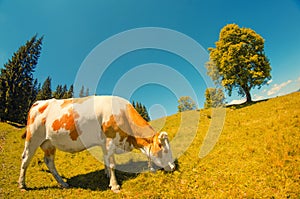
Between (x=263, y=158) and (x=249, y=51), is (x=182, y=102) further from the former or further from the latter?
(x=263, y=158)

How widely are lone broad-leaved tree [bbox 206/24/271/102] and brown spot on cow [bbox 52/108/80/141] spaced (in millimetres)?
25428

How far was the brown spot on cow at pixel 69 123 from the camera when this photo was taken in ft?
23.5

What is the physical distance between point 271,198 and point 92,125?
21.4 feet

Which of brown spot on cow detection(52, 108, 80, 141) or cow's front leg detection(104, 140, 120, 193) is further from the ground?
brown spot on cow detection(52, 108, 80, 141)

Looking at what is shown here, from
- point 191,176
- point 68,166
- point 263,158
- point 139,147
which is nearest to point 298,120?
point 263,158

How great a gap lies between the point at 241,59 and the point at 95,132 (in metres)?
26.1

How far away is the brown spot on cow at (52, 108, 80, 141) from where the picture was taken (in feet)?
23.5

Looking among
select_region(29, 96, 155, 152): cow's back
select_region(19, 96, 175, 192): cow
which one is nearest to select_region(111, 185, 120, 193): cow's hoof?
select_region(19, 96, 175, 192): cow

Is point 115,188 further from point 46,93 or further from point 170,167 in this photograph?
point 46,93

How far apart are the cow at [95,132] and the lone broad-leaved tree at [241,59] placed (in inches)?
930

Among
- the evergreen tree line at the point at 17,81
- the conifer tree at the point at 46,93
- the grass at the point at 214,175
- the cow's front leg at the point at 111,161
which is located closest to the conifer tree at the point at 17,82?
the evergreen tree line at the point at 17,81

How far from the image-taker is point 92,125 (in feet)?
23.4

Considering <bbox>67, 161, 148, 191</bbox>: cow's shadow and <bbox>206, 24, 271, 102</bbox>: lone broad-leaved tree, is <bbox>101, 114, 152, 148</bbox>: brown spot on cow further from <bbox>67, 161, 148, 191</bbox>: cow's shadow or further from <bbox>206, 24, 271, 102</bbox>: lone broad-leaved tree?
<bbox>206, 24, 271, 102</bbox>: lone broad-leaved tree

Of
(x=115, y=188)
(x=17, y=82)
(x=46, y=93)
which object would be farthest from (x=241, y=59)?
(x=46, y=93)
